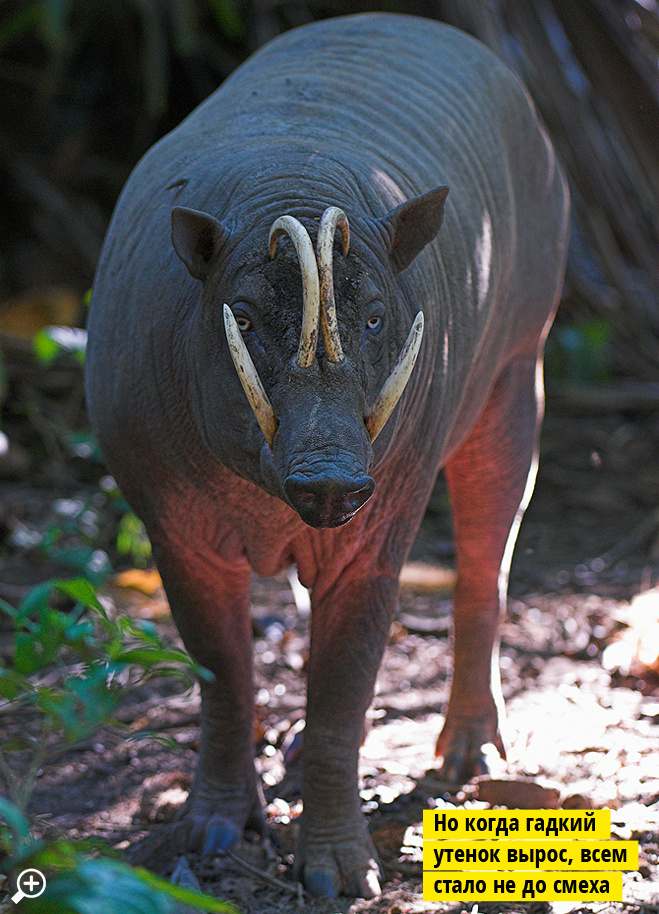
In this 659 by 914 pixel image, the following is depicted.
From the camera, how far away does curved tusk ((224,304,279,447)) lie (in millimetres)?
2326

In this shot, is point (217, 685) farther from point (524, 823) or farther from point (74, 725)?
point (74, 725)

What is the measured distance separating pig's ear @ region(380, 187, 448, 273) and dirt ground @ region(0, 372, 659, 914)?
1222 mm

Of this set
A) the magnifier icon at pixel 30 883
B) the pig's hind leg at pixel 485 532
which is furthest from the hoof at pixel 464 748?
the magnifier icon at pixel 30 883

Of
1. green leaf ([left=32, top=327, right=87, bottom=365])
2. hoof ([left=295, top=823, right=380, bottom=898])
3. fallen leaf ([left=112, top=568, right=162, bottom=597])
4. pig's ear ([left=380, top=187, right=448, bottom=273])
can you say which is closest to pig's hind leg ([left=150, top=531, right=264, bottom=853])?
hoof ([left=295, top=823, right=380, bottom=898])

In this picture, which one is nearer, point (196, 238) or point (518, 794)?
point (196, 238)

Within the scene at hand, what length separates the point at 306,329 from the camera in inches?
89.1

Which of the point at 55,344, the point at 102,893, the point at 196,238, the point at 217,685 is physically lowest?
the point at 102,893

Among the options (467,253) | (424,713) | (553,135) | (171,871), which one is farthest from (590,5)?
(171,871)

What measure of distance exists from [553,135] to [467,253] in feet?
11.9

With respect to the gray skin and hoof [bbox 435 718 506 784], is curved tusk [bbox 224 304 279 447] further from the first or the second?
hoof [bbox 435 718 506 784]

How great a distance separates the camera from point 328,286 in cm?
229

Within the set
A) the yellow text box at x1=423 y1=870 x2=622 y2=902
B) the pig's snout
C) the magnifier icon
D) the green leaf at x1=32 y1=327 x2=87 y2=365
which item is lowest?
the magnifier icon

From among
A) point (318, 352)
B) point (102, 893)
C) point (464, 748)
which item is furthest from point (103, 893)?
point (464, 748)

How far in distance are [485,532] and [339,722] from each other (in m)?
1.17
